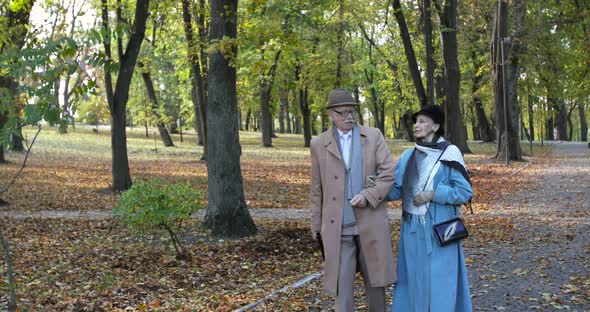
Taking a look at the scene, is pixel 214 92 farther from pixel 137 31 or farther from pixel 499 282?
pixel 137 31

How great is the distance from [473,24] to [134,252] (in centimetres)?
2634

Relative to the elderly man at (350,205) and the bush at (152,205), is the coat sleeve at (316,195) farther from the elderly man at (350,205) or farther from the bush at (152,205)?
the bush at (152,205)

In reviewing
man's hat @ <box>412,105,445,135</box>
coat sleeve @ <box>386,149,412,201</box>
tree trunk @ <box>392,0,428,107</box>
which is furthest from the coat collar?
tree trunk @ <box>392,0,428,107</box>

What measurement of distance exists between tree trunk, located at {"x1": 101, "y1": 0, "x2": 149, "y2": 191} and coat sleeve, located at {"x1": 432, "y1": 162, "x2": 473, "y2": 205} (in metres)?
13.2

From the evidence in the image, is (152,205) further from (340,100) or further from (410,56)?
(410,56)

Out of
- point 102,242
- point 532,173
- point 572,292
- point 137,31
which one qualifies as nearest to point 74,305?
point 102,242

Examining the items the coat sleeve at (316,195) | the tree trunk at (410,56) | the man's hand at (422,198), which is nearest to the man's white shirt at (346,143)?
the coat sleeve at (316,195)

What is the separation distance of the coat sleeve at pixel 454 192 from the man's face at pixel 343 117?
0.86 m

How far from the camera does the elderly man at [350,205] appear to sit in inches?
213

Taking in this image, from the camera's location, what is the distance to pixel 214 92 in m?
11.4

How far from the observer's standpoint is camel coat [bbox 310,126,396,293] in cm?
539

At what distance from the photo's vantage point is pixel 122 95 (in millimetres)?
17828

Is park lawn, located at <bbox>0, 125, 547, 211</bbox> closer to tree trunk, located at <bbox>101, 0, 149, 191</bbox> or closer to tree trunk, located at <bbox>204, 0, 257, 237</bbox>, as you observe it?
tree trunk, located at <bbox>101, 0, 149, 191</bbox>

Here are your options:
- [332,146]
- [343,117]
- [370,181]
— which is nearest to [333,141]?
[332,146]
